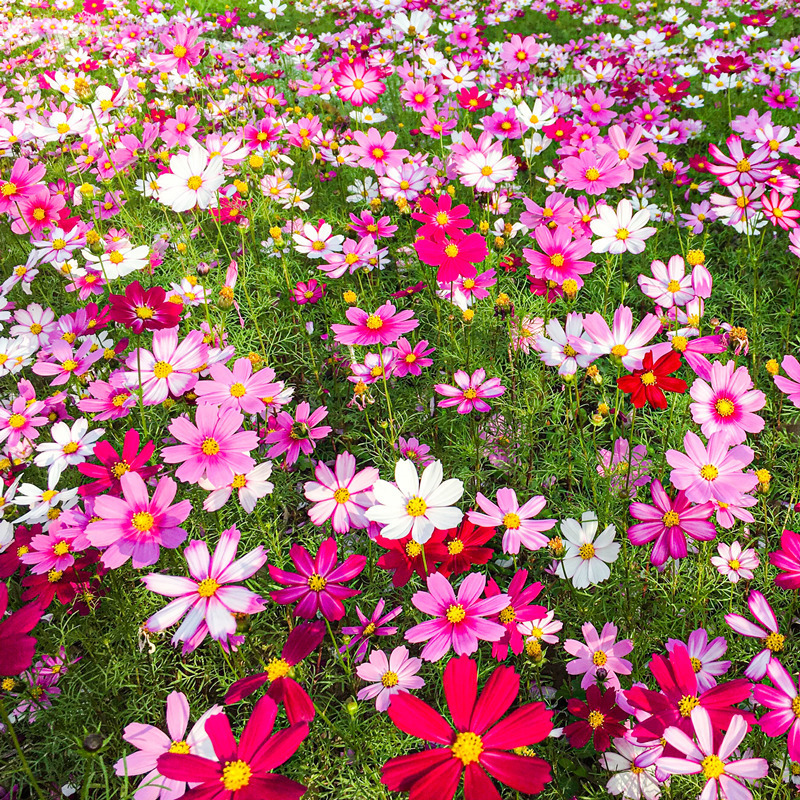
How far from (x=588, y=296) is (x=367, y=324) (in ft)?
4.04

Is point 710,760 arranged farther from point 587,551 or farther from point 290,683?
point 290,683

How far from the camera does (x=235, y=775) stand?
647 millimetres

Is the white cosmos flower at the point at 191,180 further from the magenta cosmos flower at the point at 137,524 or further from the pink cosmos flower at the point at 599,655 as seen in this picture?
the pink cosmos flower at the point at 599,655

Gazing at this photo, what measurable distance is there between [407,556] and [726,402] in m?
0.65

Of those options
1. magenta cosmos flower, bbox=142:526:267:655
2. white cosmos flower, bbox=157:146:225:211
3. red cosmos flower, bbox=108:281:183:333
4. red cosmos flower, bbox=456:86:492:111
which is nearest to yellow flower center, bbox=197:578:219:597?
magenta cosmos flower, bbox=142:526:267:655

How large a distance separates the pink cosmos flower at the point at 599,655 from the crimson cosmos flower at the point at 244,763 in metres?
0.58

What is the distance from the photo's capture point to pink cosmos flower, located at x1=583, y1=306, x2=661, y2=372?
1076mm

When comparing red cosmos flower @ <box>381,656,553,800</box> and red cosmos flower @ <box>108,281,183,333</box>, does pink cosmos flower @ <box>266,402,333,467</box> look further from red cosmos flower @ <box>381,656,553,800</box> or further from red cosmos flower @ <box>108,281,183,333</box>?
red cosmos flower @ <box>381,656,553,800</box>

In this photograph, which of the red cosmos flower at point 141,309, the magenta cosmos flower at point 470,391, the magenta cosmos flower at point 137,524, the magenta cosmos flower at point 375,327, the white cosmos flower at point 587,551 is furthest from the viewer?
the magenta cosmos flower at point 470,391

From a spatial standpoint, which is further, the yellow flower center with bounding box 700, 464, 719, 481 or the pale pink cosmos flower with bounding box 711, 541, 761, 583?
the pale pink cosmos flower with bounding box 711, 541, 761, 583

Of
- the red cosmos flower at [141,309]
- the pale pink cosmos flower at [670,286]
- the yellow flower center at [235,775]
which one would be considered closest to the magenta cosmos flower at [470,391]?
the pale pink cosmos flower at [670,286]

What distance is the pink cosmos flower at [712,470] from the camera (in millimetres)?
902

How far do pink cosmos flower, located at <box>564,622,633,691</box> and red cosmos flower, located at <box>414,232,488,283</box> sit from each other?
0.76m

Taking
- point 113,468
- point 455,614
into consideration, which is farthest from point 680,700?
point 113,468
